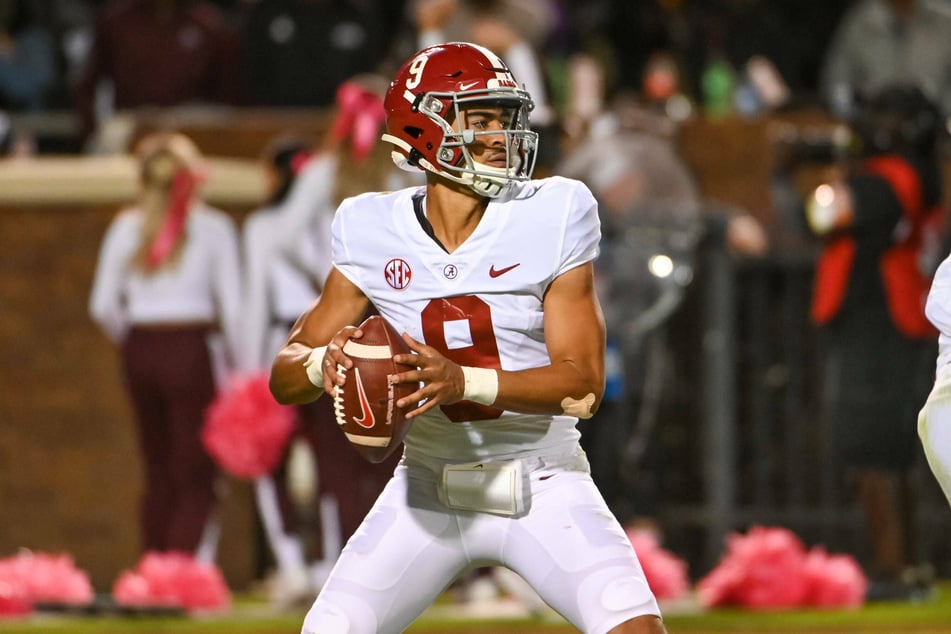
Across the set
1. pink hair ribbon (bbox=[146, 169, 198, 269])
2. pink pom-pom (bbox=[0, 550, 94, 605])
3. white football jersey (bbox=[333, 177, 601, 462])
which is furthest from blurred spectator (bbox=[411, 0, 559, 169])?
white football jersey (bbox=[333, 177, 601, 462])

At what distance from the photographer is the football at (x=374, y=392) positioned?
385 cm

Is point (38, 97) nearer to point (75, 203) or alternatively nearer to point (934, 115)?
point (75, 203)

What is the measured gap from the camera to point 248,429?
25.6 ft

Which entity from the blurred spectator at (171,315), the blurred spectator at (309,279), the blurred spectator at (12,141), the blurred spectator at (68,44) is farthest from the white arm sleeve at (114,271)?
the blurred spectator at (68,44)

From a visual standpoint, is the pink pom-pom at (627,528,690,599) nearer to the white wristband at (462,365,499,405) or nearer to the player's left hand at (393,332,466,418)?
the white wristband at (462,365,499,405)

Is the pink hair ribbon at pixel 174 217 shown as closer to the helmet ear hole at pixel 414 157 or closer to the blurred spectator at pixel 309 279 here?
the blurred spectator at pixel 309 279

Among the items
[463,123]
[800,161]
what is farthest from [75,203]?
[463,123]

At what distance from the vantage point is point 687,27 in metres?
11.6

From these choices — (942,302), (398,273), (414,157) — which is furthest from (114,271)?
(942,302)

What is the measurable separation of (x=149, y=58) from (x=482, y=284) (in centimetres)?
615

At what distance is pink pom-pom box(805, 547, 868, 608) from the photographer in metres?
7.71

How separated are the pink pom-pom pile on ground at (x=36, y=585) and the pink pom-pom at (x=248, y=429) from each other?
0.80 metres

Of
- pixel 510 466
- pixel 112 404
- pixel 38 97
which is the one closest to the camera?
pixel 510 466

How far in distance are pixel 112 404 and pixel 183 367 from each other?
4.39 ft
